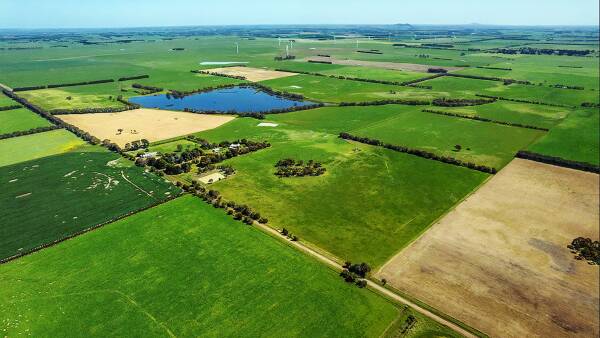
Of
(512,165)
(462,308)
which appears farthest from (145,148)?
(512,165)

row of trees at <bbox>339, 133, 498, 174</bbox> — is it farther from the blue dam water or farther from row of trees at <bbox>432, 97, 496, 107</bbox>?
row of trees at <bbox>432, 97, 496, 107</bbox>

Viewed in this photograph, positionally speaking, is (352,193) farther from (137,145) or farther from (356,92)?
(356,92)

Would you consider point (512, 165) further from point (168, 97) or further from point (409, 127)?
point (168, 97)

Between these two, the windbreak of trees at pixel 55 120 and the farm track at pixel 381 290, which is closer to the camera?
the farm track at pixel 381 290

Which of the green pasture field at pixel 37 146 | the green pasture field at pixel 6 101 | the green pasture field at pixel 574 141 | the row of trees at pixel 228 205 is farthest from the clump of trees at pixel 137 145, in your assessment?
the green pasture field at pixel 574 141

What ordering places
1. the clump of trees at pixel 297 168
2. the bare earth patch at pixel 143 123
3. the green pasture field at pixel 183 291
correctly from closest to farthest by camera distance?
the green pasture field at pixel 183 291 < the clump of trees at pixel 297 168 < the bare earth patch at pixel 143 123

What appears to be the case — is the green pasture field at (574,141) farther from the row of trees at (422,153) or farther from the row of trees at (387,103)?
the row of trees at (387,103)
